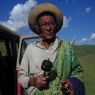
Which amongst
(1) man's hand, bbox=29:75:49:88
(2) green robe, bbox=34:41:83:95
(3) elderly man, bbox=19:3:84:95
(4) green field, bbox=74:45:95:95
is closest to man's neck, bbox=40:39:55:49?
(3) elderly man, bbox=19:3:84:95

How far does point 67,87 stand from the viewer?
3883mm

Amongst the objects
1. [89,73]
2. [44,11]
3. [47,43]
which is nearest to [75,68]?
[47,43]

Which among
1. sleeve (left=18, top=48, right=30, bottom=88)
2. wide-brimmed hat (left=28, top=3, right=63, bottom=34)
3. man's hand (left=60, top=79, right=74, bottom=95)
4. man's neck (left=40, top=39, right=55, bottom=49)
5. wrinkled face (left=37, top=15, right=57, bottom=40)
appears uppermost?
wide-brimmed hat (left=28, top=3, right=63, bottom=34)

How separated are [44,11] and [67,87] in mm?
870

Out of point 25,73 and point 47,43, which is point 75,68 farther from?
point 25,73

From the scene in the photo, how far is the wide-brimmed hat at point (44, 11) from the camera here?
13.8ft

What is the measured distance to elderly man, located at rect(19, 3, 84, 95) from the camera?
12.8ft

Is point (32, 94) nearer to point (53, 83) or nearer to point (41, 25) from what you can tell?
point (53, 83)

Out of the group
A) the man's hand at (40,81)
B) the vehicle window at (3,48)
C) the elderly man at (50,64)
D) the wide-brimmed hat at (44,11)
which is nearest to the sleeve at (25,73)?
the elderly man at (50,64)

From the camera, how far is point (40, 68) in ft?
13.2

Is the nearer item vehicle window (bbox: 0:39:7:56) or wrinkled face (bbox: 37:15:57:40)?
wrinkled face (bbox: 37:15:57:40)

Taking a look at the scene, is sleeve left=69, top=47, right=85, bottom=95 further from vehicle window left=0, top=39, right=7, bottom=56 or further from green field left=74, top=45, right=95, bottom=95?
vehicle window left=0, top=39, right=7, bottom=56

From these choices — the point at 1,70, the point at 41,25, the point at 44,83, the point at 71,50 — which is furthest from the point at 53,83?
the point at 1,70

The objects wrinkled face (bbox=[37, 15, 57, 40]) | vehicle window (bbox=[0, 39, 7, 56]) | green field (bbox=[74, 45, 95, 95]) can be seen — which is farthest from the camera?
green field (bbox=[74, 45, 95, 95])
